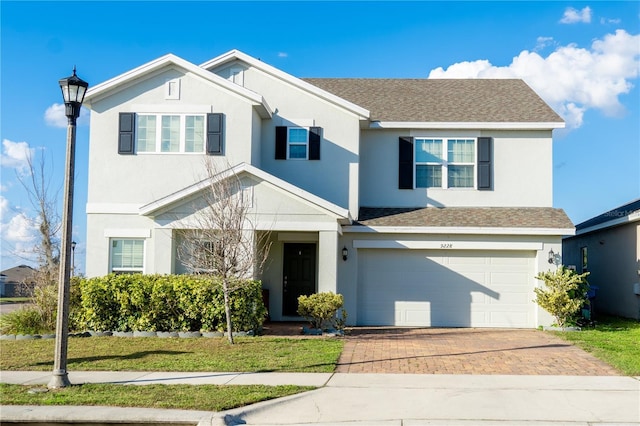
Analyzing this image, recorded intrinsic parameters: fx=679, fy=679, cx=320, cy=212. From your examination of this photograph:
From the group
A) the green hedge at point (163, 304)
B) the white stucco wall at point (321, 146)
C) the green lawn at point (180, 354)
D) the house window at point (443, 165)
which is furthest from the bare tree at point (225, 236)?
the house window at point (443, 165)

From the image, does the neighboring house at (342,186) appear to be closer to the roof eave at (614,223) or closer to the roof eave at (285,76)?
the roof eave at (285,76)

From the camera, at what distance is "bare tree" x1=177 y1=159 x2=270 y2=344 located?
15180mm

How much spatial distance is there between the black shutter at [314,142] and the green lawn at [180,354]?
6.36 meters

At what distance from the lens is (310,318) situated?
682 inches

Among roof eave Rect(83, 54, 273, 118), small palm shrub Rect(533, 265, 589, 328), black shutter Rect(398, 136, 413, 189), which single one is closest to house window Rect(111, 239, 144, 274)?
roof eave Rect(83, 54, 273, 118)

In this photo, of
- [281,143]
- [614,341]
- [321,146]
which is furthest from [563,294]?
[281,143]

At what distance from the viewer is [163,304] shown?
53.6ft

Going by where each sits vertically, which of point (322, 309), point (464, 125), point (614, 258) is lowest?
point (322, 309)

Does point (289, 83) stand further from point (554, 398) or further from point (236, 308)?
point (554, 398)

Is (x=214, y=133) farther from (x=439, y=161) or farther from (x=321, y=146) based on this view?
(x=439, y=161)

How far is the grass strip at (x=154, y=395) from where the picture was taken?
9523 mm

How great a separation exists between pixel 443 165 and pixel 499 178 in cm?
174

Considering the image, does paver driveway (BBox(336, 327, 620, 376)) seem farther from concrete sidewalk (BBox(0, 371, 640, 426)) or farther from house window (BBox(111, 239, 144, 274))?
house window (BBox(111, 239, 144, 274))

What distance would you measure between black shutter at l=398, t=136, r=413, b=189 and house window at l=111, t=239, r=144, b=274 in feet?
25.7
